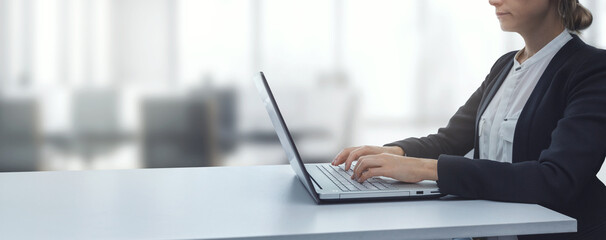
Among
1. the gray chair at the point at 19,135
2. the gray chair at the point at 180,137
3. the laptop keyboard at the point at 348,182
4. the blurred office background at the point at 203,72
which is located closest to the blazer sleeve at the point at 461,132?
the laptop keyboard at the point at 348,182

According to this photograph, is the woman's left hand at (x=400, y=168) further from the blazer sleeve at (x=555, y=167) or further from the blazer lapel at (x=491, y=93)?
the blazer lapel at (x=491, y=93)

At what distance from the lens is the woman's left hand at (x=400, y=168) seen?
1.05 meters

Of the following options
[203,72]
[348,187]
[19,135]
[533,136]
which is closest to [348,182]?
[348,187]

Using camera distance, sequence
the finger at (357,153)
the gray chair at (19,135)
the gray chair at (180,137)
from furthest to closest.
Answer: the gray chair at (180,137), the gray chair at (19,135), the finger at (357,153)

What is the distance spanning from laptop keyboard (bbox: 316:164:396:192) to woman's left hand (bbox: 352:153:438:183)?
0.02 meters

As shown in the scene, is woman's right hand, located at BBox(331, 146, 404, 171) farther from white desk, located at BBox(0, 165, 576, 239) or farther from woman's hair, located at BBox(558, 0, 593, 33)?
woman's hair, located at BBox(558, 0, 593, 33)

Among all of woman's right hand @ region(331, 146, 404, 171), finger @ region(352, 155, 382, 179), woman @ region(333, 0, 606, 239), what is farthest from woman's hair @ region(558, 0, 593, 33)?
finger @ region(352, 155, 382, 179)

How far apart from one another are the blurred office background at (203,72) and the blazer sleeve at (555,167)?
93.1 inches

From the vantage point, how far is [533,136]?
1268 millimetres

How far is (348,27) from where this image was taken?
12.9ft

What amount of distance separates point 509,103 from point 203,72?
2.64 m

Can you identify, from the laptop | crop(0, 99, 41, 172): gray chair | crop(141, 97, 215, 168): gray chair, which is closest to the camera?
the laptop

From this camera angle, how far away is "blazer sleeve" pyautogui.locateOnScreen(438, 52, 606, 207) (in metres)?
1.00

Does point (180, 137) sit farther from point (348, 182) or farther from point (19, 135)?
point (348, 182)
